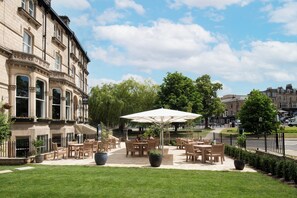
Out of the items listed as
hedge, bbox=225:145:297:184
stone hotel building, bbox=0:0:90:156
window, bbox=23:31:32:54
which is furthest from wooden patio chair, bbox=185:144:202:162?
window, bbox=23:31:32:54

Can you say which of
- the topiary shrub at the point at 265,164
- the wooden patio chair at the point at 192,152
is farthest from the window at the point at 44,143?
the topiary shrub at the point at 265,164

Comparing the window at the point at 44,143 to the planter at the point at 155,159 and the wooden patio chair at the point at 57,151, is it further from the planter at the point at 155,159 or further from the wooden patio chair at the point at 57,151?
the planter at the point at 155,159

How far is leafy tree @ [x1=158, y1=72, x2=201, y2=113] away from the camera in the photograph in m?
47.2

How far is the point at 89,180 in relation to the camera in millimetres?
10258

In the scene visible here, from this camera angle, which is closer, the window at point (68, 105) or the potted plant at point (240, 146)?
the potted plant at point (240, 146)

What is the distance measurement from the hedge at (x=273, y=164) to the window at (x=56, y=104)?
45.7ft

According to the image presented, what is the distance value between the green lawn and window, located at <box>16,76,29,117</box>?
21.6 feet

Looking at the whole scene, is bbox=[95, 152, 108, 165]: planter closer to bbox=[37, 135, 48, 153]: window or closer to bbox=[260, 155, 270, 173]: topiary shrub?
bbox=[37, 135, 48, 153]: window

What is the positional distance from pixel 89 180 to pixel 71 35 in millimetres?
23655

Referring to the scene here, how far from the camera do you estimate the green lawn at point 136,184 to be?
8.49 m

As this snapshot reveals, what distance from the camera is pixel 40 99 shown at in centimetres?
1994

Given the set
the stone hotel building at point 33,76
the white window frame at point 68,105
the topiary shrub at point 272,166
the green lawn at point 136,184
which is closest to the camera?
the green lawn at point 136,184

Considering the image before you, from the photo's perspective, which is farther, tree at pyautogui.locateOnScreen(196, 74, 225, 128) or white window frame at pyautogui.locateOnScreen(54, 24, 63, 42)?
tree at pyautogui.locateOnScreen(196, 74, 225, 128)

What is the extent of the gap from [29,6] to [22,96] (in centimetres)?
664
